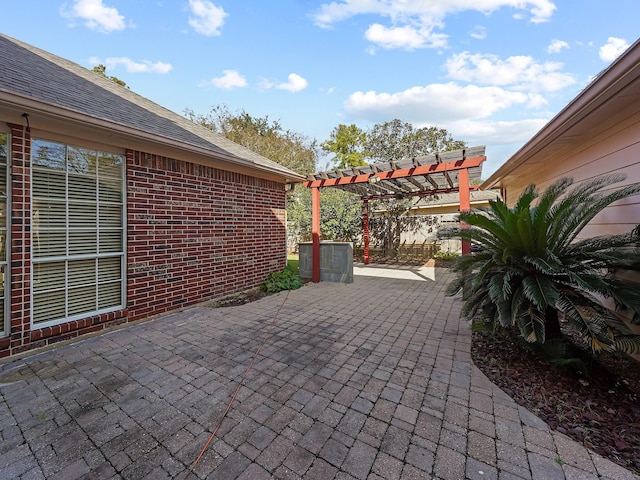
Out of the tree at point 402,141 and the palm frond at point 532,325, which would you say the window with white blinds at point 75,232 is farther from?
the tree at point 402,141

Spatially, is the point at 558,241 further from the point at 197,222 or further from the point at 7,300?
the point at 7,300

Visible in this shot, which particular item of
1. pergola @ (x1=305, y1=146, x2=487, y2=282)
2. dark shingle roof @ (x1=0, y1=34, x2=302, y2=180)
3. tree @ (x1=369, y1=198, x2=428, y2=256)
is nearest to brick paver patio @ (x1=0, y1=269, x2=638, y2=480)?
dark shingle roof @ (x1=0, y1=34, x2=302, y2=180)

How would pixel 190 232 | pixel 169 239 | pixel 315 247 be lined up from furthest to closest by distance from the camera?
pixel 315 247, pixel 190 232, pixel 169 239

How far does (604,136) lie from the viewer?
3.46 m

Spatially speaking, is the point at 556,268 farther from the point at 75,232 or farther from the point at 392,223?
the point at 392,223

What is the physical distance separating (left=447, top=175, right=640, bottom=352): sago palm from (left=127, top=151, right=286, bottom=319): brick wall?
4.54 metres

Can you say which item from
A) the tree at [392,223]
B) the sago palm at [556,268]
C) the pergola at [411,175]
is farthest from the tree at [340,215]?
the sago palm at [556,268]

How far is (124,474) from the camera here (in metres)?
1.66

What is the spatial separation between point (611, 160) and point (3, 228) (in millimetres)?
7303

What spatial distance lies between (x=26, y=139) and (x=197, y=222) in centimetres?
246

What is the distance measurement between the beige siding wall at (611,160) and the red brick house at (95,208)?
5.61m

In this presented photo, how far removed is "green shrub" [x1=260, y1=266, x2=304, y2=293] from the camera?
6.66 metres

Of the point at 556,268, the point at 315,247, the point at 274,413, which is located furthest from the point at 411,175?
the point at 274,413

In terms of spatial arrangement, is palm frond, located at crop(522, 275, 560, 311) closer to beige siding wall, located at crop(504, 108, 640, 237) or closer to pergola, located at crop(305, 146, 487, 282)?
beige siding wall, located at crop(504, 108, 640, 237)
